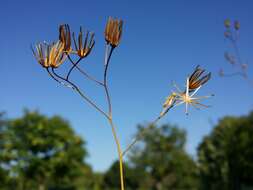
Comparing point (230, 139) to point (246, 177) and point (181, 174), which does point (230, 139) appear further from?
point (181, 174)

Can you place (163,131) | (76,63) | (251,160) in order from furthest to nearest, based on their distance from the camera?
(163,131), (251,160), (76,63)

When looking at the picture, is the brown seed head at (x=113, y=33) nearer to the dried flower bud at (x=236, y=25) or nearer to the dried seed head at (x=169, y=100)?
the dried seed head at (x=169, y=100)

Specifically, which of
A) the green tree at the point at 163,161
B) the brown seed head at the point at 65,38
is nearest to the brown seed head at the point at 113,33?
the brown seed head at the point at 65,38

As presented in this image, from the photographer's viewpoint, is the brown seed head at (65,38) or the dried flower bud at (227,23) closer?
the brown seed head at (65,38)

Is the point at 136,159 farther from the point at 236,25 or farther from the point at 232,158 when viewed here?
the point at 236,25

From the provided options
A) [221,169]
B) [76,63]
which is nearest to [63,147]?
[221,169]

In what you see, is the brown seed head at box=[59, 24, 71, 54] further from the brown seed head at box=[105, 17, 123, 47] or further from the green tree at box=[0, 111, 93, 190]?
the green tree at box=[0, 111, 93, 190]

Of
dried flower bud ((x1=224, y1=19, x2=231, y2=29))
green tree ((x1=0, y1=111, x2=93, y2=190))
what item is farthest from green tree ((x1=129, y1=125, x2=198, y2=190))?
dried flower bud ((x1=224, y1=19, x2=231, y2=29))
